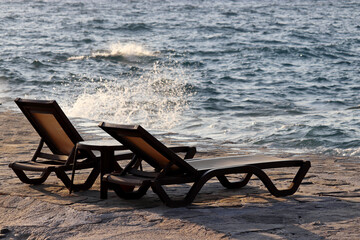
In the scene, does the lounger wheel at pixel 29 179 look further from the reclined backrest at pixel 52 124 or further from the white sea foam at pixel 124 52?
the white sea foam at pixel 124 52

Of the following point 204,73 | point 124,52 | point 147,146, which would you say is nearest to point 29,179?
point 147,146

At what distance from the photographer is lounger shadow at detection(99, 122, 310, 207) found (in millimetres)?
4727

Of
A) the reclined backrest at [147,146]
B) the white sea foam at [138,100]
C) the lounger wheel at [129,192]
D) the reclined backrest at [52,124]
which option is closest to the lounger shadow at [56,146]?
the reclined backrest at [52,124]

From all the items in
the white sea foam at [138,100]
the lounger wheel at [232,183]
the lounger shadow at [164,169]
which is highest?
the lounger shadow at [164,169]

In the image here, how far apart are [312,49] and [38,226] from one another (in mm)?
23706

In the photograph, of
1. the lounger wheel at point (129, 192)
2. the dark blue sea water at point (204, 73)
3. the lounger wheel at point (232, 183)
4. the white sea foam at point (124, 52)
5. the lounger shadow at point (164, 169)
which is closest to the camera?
the lounger shadow at point (164, 169)

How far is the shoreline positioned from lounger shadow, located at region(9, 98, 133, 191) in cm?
14

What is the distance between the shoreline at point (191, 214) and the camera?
13.7 feet

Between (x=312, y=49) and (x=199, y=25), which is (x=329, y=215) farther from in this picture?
(x=199, y=25)

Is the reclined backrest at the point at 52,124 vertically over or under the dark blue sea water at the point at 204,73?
over

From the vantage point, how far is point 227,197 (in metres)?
5.29

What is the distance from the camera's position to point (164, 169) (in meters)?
4.79

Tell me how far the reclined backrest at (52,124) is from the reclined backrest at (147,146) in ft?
2.33

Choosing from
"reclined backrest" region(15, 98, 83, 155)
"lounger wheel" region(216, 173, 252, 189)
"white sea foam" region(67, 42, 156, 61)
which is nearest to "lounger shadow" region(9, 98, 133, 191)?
"reclined backrest" region(15, 98, 83, 155)
